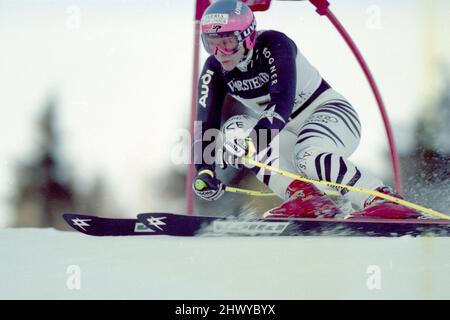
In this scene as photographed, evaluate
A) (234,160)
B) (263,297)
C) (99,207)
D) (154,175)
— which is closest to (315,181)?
(234,160)

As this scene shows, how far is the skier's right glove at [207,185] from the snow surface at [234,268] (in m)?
0.39

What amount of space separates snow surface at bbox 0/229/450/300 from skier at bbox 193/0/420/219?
38cm

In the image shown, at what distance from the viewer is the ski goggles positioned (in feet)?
13.8

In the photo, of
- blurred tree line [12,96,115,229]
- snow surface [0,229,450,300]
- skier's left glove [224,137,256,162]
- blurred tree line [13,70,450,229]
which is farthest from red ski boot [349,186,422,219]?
blurred tree line [12,96,115,229]

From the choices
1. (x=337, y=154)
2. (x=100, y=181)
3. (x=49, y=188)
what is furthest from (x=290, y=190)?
(x=49, y=188)

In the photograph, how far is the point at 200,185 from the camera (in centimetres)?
448

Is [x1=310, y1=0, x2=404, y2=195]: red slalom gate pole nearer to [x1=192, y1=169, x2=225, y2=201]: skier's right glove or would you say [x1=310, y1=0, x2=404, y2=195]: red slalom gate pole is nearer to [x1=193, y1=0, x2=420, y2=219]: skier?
[x1=193, y1=0, x2=420, y2=219]: skier

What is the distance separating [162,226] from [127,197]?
669 centimetres

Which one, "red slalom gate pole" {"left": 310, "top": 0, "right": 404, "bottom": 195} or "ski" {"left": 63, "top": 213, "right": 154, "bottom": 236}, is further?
"red slalom gate pole" {"left": 310, "top": 0, "right": 404, "bottom": 195}

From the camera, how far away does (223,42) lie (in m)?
4.23

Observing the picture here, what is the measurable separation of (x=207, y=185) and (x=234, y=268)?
961mm

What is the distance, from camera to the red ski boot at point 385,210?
4.22 m

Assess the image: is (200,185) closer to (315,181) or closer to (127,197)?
(315,181)

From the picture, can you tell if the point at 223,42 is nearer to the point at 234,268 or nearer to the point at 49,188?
the point at 234,268
